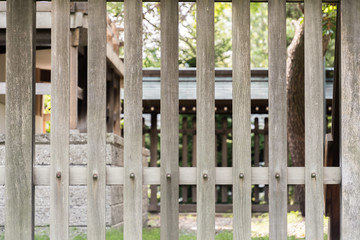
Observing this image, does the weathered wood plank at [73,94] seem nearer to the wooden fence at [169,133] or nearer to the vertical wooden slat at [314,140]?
the wooden fence at [169,133]

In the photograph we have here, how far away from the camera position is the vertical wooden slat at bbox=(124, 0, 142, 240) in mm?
2957

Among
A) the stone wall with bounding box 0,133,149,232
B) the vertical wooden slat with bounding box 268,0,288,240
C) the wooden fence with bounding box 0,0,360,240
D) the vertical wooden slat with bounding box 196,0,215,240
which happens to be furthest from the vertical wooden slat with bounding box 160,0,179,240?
the stone wall with bounding box 0,133,149,232

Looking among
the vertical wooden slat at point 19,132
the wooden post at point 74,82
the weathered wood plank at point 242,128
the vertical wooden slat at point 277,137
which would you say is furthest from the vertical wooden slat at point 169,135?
the wooden post at point 74,82

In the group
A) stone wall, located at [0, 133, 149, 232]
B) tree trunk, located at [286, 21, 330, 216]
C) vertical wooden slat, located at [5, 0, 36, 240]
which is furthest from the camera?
tree trunk, located at [286, 21, 330, 216]

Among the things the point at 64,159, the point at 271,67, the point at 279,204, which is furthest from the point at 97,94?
the point at 279,204

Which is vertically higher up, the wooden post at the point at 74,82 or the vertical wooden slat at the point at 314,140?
the wooden post at the point at 74,82

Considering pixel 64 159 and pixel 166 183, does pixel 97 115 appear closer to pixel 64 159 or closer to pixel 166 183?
pixel 64 159

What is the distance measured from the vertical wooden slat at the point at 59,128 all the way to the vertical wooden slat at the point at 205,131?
73 centimetres

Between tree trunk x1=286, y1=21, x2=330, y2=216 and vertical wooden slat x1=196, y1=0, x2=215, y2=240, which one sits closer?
vertical wooden slat x1=196, y1=0, x2=215, y2=240

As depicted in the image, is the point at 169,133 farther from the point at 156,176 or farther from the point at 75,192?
the point at 75,192

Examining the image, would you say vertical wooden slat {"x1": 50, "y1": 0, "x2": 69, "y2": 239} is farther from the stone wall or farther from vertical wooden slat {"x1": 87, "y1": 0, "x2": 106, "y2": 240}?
the stone wall

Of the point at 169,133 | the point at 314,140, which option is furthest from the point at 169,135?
the point at 314,140

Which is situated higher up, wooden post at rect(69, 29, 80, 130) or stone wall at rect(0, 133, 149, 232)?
wooden post at rect(69, 29, 80, 130)

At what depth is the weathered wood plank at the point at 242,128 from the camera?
2.96 meters
